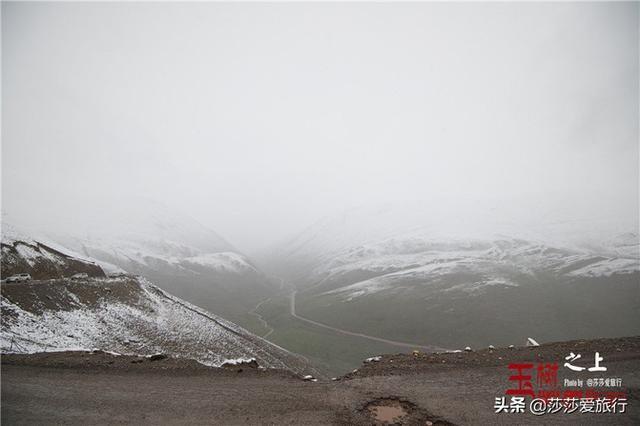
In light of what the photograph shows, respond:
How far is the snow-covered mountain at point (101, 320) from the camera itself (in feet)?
89.2

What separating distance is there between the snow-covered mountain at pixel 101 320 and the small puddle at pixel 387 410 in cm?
1381

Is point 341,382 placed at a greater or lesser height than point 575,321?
greater

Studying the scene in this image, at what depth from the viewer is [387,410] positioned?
15.7 meters

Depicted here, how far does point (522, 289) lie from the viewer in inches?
4980

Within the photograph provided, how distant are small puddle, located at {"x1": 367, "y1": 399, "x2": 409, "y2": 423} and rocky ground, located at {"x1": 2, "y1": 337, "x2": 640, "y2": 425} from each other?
5 cm

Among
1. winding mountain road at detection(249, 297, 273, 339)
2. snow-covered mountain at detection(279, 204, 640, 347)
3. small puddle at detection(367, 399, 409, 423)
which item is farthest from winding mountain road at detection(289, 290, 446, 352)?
small puddle at detection(367, 399, 409, 423)

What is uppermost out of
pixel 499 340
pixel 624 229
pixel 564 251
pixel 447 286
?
pixel 624 229

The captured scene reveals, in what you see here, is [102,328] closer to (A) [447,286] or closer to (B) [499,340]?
(B) [499,340]

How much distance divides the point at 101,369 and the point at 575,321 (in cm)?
12966

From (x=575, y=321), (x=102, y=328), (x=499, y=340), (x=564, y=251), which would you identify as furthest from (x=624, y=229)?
(x=102, y=328)

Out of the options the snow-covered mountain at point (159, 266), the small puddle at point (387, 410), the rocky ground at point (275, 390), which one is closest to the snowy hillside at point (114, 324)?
the rocky ground at point (275, 390)

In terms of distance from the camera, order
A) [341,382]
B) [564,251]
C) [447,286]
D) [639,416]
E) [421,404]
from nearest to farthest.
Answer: [639,416], [421,404], [341,382], [447,286], [564,251]

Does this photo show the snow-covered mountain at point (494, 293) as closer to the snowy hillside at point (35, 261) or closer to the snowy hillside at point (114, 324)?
the snowy hillside at point (114, 324)

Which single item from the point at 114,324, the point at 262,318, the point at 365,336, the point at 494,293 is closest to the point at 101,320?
the point at 114,324
